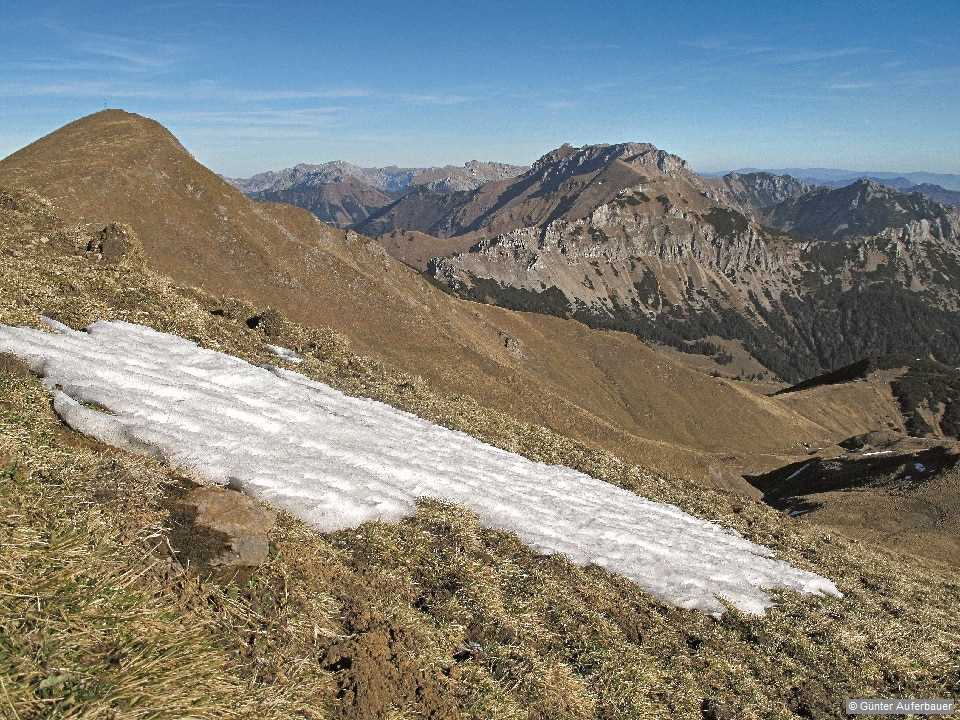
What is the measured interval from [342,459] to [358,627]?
302 inches

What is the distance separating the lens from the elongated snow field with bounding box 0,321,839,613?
13.6 metres

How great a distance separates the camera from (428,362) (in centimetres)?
5059

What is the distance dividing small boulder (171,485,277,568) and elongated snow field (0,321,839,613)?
2.29 metres

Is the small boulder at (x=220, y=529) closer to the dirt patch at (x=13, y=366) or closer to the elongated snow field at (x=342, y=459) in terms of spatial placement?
the elongated snow field at (x=342, y=459)

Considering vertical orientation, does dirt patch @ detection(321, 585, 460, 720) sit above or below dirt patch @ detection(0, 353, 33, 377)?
below

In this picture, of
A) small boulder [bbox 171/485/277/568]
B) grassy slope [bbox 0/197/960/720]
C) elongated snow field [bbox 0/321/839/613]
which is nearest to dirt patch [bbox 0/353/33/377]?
grassy slope [bbox 0/197/960/720]

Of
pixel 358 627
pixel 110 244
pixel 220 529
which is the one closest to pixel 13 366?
pixel 220 529

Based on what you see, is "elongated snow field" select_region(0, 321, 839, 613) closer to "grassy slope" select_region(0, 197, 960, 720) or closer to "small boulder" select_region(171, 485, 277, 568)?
"grassy slope" select_region(0, 197, 960, 720)

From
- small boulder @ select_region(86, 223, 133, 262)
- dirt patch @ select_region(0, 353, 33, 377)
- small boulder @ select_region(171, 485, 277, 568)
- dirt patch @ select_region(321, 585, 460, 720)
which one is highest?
small boulder @ select_region(86, 223, 133, 262)

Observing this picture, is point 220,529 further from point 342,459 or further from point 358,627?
point 342,459

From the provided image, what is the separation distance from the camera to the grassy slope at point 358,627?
219 inches

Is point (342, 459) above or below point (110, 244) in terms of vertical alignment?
below

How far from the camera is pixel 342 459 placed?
1664cm

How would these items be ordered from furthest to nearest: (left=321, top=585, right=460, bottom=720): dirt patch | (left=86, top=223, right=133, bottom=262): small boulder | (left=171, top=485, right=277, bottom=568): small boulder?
(left=86, top=223, right=133, bottom=262): small boulder < (left=171, top=485, right=277, bottom=568): small boulder < (left=321, top=585, right=460, bottom=720): dirt patch
